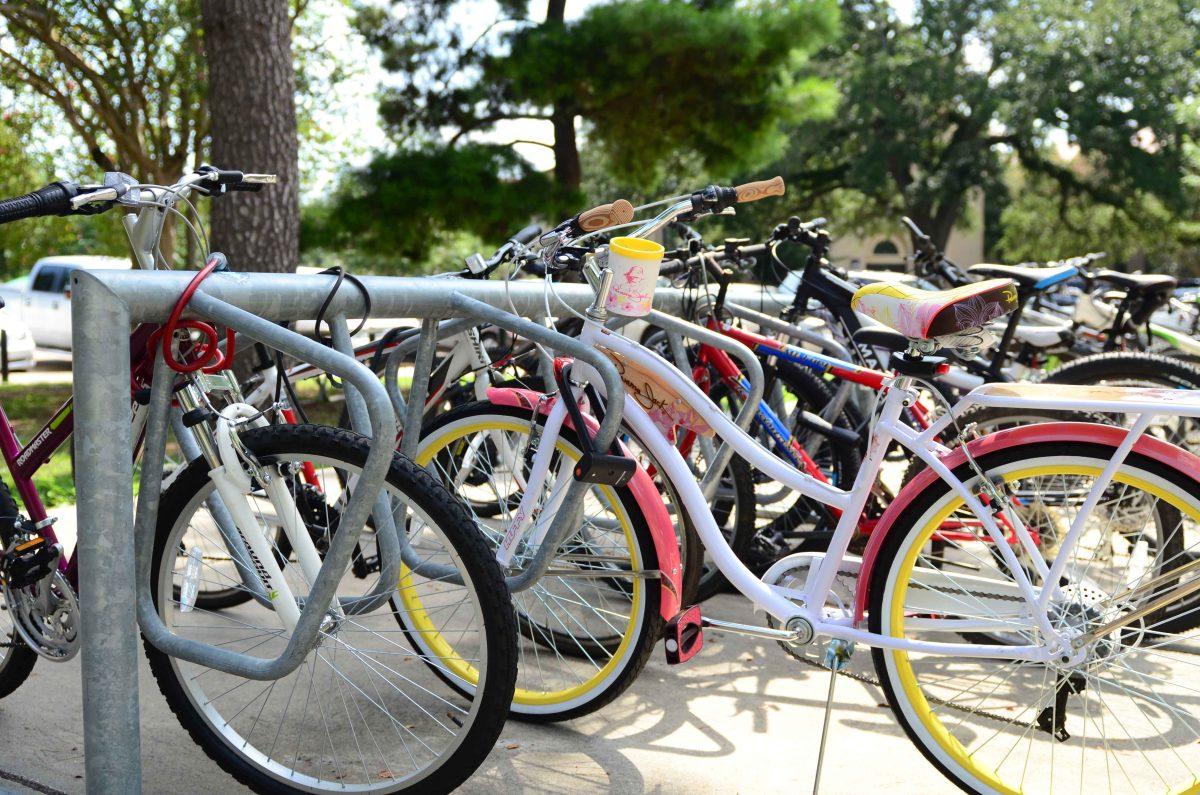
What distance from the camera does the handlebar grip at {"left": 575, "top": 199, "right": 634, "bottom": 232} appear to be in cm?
256

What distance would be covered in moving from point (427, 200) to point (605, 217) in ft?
23.8

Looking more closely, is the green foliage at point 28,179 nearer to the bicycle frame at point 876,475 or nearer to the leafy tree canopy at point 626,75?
the leafy tree canopy at point 626,75

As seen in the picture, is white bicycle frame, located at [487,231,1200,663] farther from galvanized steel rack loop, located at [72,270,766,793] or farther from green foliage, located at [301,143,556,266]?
green foliage, located at [301,143,556,266]

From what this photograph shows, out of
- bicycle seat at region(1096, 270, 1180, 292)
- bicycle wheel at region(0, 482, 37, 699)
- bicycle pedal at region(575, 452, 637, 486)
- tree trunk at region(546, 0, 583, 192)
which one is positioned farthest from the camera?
tree trunk at region(546, 0, 583, 192)

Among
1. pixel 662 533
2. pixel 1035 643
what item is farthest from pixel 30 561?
pixel 1035 643

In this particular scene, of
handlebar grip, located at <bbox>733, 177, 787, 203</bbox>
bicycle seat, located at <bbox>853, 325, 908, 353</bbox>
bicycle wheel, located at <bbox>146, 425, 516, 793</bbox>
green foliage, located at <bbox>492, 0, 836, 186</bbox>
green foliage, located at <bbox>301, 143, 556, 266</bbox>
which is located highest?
green foliage, located at <bbox>492, 0, 836, 186</bbox>

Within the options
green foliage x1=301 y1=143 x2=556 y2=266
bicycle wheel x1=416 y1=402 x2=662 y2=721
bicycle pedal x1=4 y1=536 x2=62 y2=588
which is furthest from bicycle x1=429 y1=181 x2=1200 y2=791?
green foliage x1=301 y1=143 x2=556 y2=266

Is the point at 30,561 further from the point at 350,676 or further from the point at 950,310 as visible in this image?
the point at 950,310

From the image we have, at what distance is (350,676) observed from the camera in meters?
2.96

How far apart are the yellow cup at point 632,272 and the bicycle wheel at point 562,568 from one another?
0.34 metres

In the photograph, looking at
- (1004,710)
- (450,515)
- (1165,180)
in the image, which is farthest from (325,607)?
(1165,180)

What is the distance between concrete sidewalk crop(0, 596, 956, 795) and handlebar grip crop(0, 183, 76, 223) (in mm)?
1211

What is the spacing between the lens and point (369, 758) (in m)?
2.52

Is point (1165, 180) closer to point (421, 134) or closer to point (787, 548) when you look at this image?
point (421, 134)
